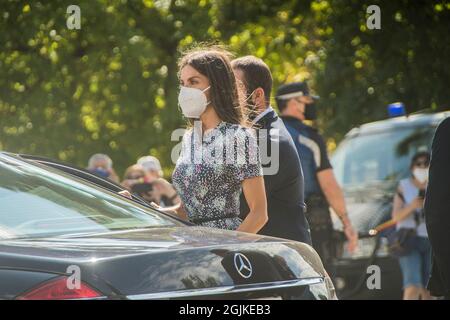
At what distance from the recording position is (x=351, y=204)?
11367 mm

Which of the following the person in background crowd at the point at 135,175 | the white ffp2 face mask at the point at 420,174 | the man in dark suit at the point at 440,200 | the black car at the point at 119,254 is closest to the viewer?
the black car at the point at 119,254

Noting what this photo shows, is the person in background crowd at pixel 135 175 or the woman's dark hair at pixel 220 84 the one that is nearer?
the woman's dark hair at pixel 220 84

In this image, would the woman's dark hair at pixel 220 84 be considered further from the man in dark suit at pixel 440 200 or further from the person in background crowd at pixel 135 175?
the person in background crowd at pixel 135 175

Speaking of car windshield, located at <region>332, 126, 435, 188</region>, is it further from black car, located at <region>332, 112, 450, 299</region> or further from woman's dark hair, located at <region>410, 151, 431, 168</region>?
woman's dark hair, located at <region>410, 151, 431, 168</region>

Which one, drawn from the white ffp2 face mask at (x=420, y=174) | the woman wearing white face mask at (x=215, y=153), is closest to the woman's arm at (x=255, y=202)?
the woman wearing white face mask at (x=215, y=153)

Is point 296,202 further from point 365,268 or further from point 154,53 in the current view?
point 154,53

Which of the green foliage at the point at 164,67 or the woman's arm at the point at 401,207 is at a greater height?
the green foliage at the point at 164,67

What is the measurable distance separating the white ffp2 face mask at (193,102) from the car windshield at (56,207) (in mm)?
592

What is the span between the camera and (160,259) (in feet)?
12.2

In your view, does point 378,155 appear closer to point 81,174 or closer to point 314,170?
point 314,170

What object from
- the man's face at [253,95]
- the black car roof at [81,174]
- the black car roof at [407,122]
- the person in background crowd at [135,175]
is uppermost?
the black car roof at [407,122]

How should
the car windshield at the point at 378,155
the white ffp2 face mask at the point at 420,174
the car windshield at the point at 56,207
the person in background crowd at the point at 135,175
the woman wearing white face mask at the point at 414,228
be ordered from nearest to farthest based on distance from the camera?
the car windshield at the point at 56,207
the woman wearing white face mask at the point at 414,228
the white ffp2 face mask at the point at 420,174
the person in background crowd at the point at 135,175
the car windshield at the point at 378,155

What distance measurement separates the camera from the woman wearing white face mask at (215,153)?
513cm
